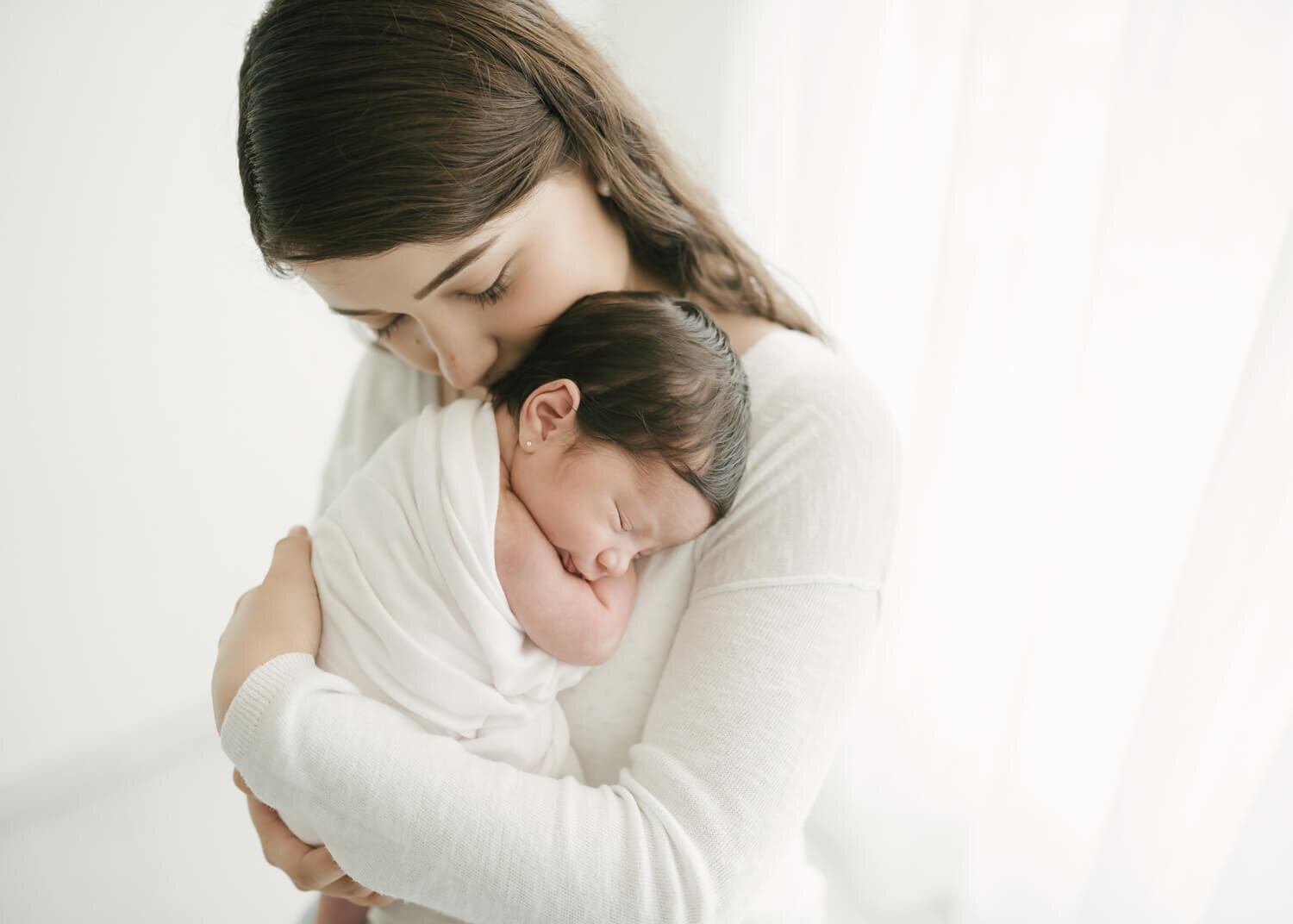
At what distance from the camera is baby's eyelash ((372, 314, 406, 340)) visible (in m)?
0.98

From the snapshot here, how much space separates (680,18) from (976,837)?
192 cm

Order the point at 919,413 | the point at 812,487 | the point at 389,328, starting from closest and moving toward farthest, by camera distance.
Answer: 1. the point at 812,487
2. the point at 389,328
3. the point at 919,413

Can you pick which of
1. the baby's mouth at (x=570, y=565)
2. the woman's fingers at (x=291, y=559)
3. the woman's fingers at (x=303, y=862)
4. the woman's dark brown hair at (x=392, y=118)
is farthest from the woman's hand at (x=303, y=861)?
the woman's dark brown hair at (x=392, y=118)

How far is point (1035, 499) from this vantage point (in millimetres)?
1391

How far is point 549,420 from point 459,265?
0.21 m

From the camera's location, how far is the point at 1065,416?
4.29 ft

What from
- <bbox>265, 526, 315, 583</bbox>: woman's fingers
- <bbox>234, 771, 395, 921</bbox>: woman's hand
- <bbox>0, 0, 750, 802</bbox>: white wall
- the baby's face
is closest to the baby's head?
the baby's face

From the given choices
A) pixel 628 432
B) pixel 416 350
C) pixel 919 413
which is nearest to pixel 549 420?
pixel 628 432

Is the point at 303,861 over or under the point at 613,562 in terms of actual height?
under

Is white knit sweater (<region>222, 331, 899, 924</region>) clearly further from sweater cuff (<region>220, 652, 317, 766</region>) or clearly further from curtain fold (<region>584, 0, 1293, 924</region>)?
curtain fold (<region>584, 0, 1293, 924</region>)

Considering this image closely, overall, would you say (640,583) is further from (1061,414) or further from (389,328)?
(1061,414)

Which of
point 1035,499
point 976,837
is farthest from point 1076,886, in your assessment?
point 1035,499

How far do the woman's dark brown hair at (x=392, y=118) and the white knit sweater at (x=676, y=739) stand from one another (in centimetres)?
42

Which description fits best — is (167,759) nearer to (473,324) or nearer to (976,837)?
(473,324)
